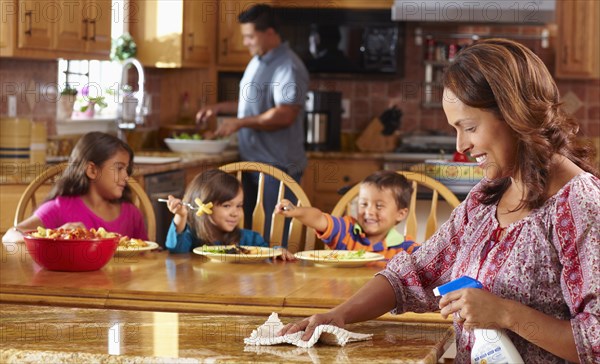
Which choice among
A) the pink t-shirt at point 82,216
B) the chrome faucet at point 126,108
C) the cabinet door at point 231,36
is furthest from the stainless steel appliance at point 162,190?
the cabinet door at point 231,36

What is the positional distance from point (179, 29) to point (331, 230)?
282cm

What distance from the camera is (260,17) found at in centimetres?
469

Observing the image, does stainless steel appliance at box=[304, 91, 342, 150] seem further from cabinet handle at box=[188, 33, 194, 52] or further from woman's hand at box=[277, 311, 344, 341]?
woman's hand at box=[277, 311, 344, 341]

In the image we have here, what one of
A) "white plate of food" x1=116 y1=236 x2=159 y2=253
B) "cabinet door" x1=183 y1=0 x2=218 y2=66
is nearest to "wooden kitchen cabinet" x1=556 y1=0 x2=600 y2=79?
"cabinet door" x1=183 y1=0 x2=218 y2=66

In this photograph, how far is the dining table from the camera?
5.37ft

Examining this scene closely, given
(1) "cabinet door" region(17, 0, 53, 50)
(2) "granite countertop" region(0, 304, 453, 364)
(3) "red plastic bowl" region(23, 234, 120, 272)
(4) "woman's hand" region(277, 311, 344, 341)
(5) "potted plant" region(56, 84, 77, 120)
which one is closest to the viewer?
(2) "granite countertop" region(0, 304, 453, 364)

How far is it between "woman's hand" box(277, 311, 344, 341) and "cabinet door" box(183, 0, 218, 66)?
156 inches

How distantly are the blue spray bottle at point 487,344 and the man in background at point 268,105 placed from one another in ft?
9.57

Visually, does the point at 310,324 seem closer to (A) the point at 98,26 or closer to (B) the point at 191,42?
(A) the point at 98,26

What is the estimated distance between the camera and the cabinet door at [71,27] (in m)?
4.36

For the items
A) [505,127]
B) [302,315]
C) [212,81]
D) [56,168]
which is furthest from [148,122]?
[505,127]

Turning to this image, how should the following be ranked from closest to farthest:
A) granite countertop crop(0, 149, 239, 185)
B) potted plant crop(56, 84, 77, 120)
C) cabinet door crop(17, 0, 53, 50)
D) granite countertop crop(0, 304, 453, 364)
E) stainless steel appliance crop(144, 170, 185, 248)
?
granite countertop crop(0, 304, 453, 364), granite countertop crop(0, 149, 239, 185), cabinet door crop(17, 0, 53, 50), stainless steel appliance crop(144, 170, 185, 248), potted plant crop(56, 84, 77, 120)

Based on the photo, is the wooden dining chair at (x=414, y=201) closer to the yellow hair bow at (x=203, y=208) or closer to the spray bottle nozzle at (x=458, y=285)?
the yellow hair bow at (x=203, y=208)

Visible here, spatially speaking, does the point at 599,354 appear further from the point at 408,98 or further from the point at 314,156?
the point at 408,98
